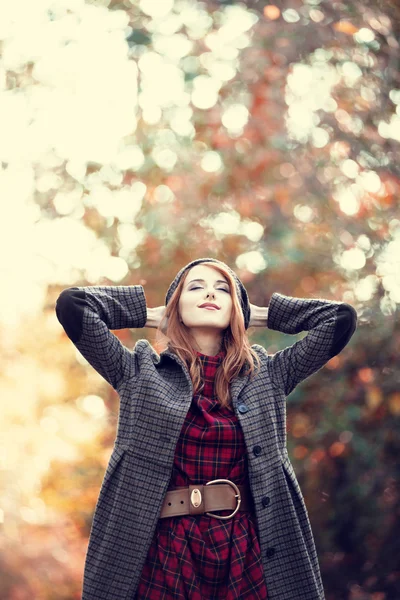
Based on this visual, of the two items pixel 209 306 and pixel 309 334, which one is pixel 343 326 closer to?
pixel 309 334

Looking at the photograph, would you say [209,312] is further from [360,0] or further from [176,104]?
[360,0]

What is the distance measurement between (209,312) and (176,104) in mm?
2387

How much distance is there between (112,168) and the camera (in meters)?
4.15

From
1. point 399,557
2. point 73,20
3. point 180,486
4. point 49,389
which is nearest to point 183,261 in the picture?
point 49,389

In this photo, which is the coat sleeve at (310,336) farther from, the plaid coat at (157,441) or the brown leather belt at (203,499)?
the brown leather belt at (203,499)

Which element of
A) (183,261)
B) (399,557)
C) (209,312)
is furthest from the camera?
(183,261)

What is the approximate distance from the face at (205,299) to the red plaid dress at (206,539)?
22 centimetres

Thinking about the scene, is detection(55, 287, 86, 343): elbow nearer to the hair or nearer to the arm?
the hair

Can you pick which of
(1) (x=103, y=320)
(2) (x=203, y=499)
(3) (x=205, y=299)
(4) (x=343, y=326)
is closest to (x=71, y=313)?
(1) (x=103, y=320)

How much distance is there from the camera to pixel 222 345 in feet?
7.12

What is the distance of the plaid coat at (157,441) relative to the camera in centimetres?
187

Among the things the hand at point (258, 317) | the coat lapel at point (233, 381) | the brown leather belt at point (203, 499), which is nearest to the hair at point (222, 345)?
the coat lapel at point (233, 381)

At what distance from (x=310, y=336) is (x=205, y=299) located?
0.31m

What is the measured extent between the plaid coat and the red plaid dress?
0.04 m
